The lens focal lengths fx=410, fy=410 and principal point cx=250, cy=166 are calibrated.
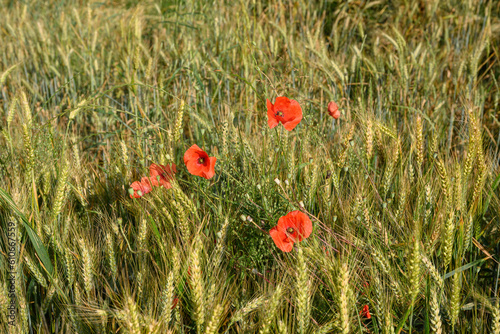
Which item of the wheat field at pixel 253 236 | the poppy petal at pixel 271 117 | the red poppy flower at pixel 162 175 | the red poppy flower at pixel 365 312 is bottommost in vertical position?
the red poppy flower at pixel 365 312

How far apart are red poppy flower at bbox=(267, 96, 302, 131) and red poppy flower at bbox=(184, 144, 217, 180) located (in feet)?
0.69

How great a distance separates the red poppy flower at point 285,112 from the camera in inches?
45.1

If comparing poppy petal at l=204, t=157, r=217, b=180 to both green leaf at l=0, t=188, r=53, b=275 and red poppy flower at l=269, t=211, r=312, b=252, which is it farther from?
green leaf at l=0, t=188, r=53, b=275

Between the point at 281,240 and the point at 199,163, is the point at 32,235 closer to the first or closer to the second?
the point at 199,163

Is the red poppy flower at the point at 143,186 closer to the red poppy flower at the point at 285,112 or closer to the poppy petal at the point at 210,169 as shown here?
the poppy petal at the point at 210,169

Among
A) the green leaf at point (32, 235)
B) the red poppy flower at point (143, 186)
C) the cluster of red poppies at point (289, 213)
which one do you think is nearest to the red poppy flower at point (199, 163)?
the cluster of red poppies at point (289, 213)

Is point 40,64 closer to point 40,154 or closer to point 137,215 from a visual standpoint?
point 40,154

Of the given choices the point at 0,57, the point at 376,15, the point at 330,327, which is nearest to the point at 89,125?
the point at 0,57

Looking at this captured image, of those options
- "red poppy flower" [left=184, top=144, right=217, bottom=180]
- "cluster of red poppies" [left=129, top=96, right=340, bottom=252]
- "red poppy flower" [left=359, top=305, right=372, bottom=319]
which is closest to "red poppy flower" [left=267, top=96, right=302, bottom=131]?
"cluster of red poppies" [left=129, top=96, right=340, bottom=252]

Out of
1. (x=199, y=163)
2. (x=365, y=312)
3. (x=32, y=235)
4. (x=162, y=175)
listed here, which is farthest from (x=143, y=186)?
(x=365, y=312)

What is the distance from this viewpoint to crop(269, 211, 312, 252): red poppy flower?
950 millimetres

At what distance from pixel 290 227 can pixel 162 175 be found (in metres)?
0.38

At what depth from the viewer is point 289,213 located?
0.98 metres

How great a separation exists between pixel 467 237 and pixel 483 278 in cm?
24
